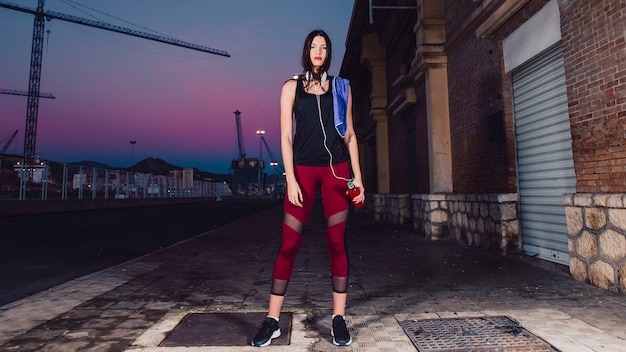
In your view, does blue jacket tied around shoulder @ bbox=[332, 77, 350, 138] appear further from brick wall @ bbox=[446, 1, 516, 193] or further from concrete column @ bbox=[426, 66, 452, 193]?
concrete column @ bbox=[426, 66, 452, 193]

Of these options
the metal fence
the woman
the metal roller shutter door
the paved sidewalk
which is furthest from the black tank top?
the metal fence

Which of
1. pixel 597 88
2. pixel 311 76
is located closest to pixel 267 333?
pixel 311 76

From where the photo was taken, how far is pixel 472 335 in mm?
2404

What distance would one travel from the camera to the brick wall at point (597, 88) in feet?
11.3

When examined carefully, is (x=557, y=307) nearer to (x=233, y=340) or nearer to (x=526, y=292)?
(x=526, y=292)

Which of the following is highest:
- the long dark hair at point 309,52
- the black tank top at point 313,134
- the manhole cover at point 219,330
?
the long dark hair at point 309,52

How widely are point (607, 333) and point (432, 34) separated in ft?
22.5

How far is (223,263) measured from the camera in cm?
530

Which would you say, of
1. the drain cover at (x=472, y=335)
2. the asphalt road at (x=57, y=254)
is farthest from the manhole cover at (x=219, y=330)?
the asphalt road at (x=57, y=254)

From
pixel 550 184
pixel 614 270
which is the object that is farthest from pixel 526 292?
pixel 550 184

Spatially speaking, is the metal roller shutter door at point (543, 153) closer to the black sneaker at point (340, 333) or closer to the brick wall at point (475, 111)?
the brick wall at point (475, 111)

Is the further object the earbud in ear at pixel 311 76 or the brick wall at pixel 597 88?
the brick wall at pixel 597 88

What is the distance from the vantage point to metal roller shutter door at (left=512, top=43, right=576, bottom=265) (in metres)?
4.62

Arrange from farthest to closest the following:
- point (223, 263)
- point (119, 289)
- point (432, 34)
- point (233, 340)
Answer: point (432, 34)
point (223, 263)
point (119, 289)
point (233, 340)
